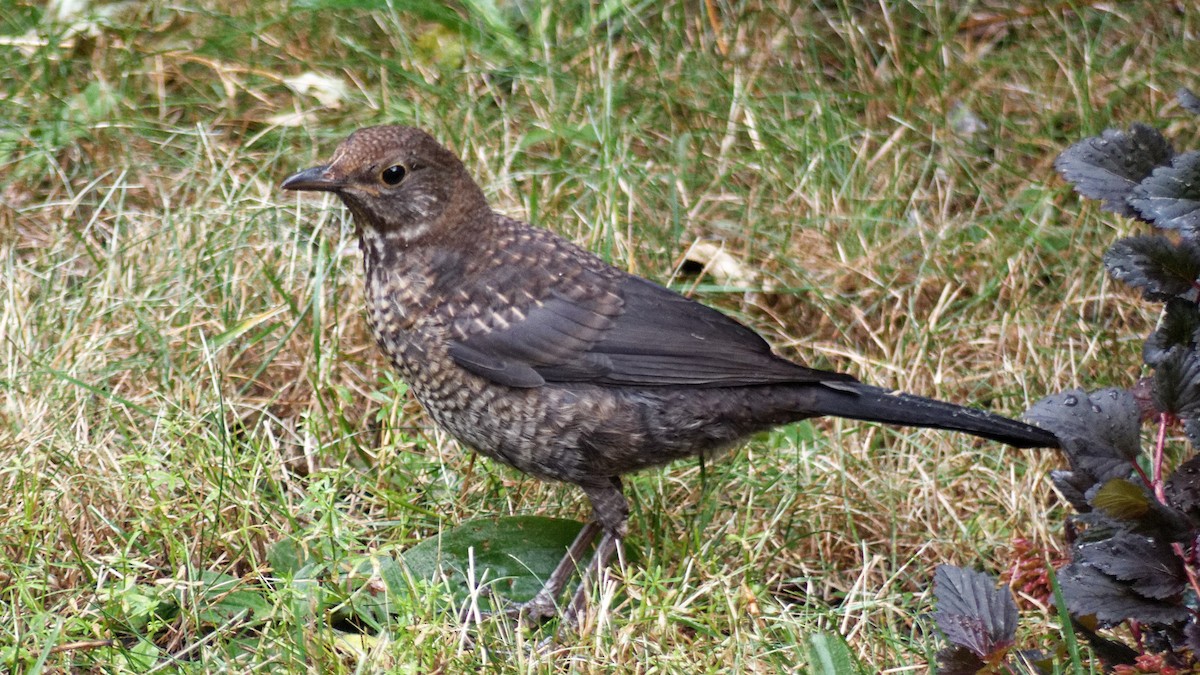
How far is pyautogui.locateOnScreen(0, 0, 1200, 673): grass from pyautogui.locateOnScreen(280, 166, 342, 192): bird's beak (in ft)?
1.87

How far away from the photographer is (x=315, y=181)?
3797 millimetres

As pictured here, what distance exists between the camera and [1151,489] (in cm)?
280

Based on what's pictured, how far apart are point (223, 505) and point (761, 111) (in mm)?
2711

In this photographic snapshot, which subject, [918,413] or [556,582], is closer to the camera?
[918,413]

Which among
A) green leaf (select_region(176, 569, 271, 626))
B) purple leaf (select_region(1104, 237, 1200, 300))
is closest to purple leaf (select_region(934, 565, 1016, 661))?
purple leaf (select_region(1104, 237, 1200, 300))

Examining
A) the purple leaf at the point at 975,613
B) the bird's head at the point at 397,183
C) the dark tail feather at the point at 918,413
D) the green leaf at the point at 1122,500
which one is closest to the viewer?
the green leaf at the point at 1122,500

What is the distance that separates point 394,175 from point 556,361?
0.70 metres

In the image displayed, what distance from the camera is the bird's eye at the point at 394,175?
392cm

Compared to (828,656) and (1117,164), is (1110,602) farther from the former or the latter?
(1117,164)

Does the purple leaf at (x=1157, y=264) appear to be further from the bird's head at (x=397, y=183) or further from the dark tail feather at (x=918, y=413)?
the bird's head at (x=397, y=183)

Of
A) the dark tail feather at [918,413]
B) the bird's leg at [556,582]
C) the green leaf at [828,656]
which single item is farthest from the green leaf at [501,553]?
the green leaf at [828,656]

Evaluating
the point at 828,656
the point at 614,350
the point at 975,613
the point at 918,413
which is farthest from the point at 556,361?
the point at 975,613

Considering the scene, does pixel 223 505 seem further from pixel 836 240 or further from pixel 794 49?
pixel 794 49

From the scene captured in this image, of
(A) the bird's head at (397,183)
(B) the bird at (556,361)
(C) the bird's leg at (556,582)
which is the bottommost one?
(C) the bird's leg at (556,582)
